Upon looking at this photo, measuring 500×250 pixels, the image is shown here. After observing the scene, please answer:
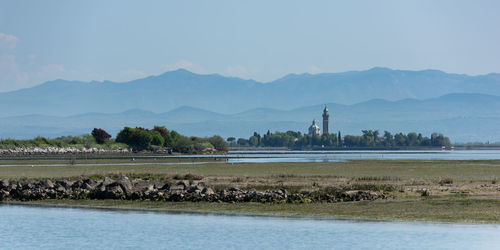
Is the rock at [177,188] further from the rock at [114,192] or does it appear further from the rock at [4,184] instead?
the rock at [4,184]

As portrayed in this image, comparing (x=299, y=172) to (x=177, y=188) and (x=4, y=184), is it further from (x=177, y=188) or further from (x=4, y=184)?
(x=4, y=184)

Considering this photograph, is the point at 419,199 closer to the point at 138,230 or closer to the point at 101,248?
the point at 138,230

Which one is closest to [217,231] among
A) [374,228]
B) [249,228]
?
[249,228]

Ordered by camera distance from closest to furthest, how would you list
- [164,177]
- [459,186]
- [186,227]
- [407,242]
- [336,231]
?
[407,242], [336,231], [186,227], [459,186], [164,177]

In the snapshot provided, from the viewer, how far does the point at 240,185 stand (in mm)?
60906

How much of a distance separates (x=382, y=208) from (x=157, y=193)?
53.0ft

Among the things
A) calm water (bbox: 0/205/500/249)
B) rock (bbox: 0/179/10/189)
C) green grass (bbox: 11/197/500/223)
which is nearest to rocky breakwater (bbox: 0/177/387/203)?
rock (bbox: 0/179/10/189)

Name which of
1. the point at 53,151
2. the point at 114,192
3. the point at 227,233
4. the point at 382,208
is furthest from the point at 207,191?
the point at 53,151

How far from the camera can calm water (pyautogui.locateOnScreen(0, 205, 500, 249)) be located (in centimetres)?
3422

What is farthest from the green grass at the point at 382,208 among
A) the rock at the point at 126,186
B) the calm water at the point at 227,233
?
the rock at the point at 126,186

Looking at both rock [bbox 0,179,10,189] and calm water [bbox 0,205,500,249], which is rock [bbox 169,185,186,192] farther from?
rock [bbox 0,179,10,189]

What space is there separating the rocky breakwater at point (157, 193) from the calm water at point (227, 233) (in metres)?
6.42

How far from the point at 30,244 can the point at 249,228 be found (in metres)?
10.6

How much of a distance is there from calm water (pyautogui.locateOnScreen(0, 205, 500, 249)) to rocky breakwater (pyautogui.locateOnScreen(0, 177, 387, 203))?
6.42m
